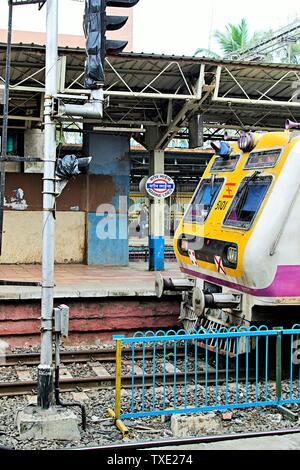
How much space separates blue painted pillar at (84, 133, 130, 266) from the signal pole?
9825 millimetres

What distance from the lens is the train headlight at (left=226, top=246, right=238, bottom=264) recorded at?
25.0 feet

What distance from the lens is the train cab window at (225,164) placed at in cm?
877

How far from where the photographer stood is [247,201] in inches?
311

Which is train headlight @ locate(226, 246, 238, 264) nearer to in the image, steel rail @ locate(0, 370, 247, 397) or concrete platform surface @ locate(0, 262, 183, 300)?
steel rail @ locate(0, 370, 247, 397)

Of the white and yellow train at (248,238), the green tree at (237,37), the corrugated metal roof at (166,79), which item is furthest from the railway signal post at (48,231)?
Result: the green tree at (237,37)

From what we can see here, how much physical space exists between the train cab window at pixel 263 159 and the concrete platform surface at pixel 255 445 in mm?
3350

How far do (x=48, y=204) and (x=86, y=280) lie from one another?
6375mm

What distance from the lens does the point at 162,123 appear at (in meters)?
14.3

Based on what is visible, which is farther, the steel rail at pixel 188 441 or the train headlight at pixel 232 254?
the train headlight at pixel 232 254

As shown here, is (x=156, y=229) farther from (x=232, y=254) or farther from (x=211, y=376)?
(x=232, y=254)

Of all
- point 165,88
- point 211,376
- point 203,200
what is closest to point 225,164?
point 203,200

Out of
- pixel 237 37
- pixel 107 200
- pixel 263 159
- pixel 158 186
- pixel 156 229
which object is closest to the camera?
pixel 263 159

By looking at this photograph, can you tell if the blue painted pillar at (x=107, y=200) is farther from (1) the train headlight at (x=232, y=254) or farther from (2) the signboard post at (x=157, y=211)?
(1) the train headlight at (x=232, y=254)

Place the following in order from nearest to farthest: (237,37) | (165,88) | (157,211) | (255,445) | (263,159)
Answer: (255,445), (263,159), (165,88), (157,211), (237,37)
